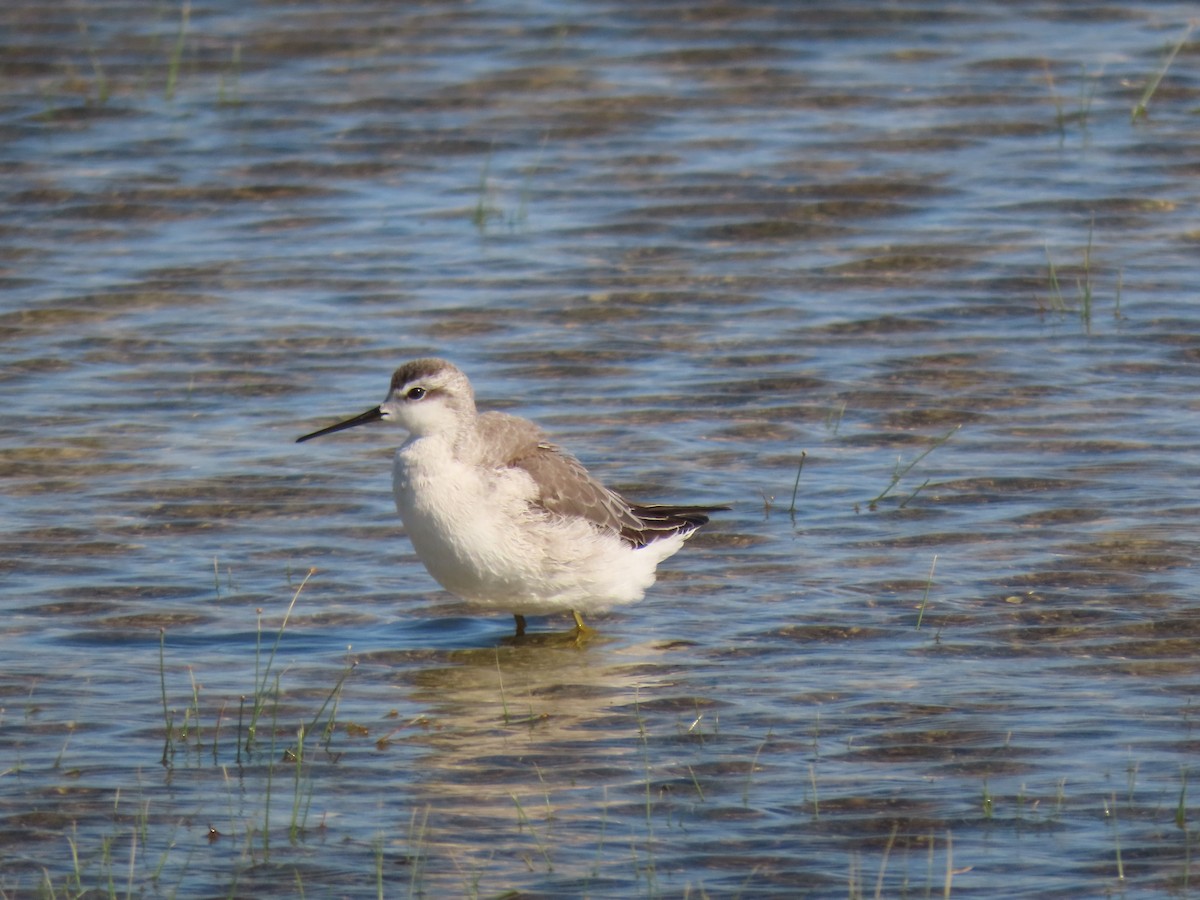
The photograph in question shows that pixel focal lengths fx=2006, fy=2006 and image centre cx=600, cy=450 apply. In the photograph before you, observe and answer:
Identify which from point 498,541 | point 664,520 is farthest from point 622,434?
point 498,541

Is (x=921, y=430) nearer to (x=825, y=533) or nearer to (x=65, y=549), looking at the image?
(x=825, y=533)

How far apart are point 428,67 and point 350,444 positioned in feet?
27.8

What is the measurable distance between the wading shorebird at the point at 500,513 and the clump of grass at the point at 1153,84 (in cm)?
1024

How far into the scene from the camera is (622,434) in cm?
1304

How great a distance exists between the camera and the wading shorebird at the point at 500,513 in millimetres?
9734

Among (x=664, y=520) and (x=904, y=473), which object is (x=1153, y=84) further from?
(x=664, y=520)

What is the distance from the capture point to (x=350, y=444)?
13.4 metres

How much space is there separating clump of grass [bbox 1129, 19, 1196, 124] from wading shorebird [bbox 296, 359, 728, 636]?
1024 centimetres

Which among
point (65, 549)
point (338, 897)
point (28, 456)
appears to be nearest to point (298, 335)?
point (28, 456)

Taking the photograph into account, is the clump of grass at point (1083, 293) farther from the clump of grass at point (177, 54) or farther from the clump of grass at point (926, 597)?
the clump of grass at point (177, 54)

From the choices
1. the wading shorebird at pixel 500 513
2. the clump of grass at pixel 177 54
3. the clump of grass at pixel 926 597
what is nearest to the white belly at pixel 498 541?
the wading shorebird at pixel 500 513

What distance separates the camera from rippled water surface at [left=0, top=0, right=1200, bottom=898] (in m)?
7.89

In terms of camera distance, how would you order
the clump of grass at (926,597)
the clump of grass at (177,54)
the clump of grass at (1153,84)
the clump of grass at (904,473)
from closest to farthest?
the clump of grass at (926,597)
the clump of grass at (904,473)
the clump of grass at (1153,84)
the clump of grass at (177,54)

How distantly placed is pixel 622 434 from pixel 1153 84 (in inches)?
342
